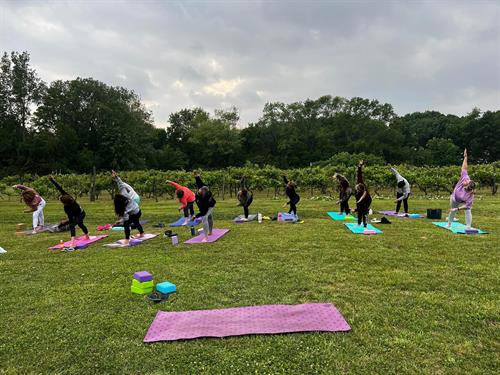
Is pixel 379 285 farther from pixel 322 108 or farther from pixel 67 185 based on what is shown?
pixel 322 108

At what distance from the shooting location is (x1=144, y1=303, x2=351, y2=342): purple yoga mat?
4234 millimetres

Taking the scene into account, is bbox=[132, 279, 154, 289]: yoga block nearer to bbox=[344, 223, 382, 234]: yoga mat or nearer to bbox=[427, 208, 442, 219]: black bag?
bbox=[344, 223, 382, 234]: yoga mat

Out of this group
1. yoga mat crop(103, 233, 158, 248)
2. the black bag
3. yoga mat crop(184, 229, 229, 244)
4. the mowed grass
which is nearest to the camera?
the mowed grass

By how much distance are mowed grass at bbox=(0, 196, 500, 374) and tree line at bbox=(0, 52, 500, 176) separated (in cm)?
3417

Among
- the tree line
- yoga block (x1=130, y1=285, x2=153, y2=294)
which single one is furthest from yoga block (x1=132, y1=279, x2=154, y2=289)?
the tree line

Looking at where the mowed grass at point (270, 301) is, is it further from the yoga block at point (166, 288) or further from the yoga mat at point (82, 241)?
the yoga mat at point (82, 241)

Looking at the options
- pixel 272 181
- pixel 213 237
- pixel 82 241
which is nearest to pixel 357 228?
pixel 213 237

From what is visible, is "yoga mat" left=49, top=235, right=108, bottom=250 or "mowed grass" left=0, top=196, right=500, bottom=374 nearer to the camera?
"mowed grass" left=0, top=196, right=500, bottom=374

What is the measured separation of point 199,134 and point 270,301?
196ft

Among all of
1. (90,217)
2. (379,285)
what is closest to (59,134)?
(90,217)

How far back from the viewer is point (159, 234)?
11016 millimetres

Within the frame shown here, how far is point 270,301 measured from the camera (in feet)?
17.0

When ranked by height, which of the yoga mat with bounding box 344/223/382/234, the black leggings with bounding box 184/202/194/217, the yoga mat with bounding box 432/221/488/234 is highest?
the black leggings with bounding box 184/202/194/217

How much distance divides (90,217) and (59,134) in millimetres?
40663
